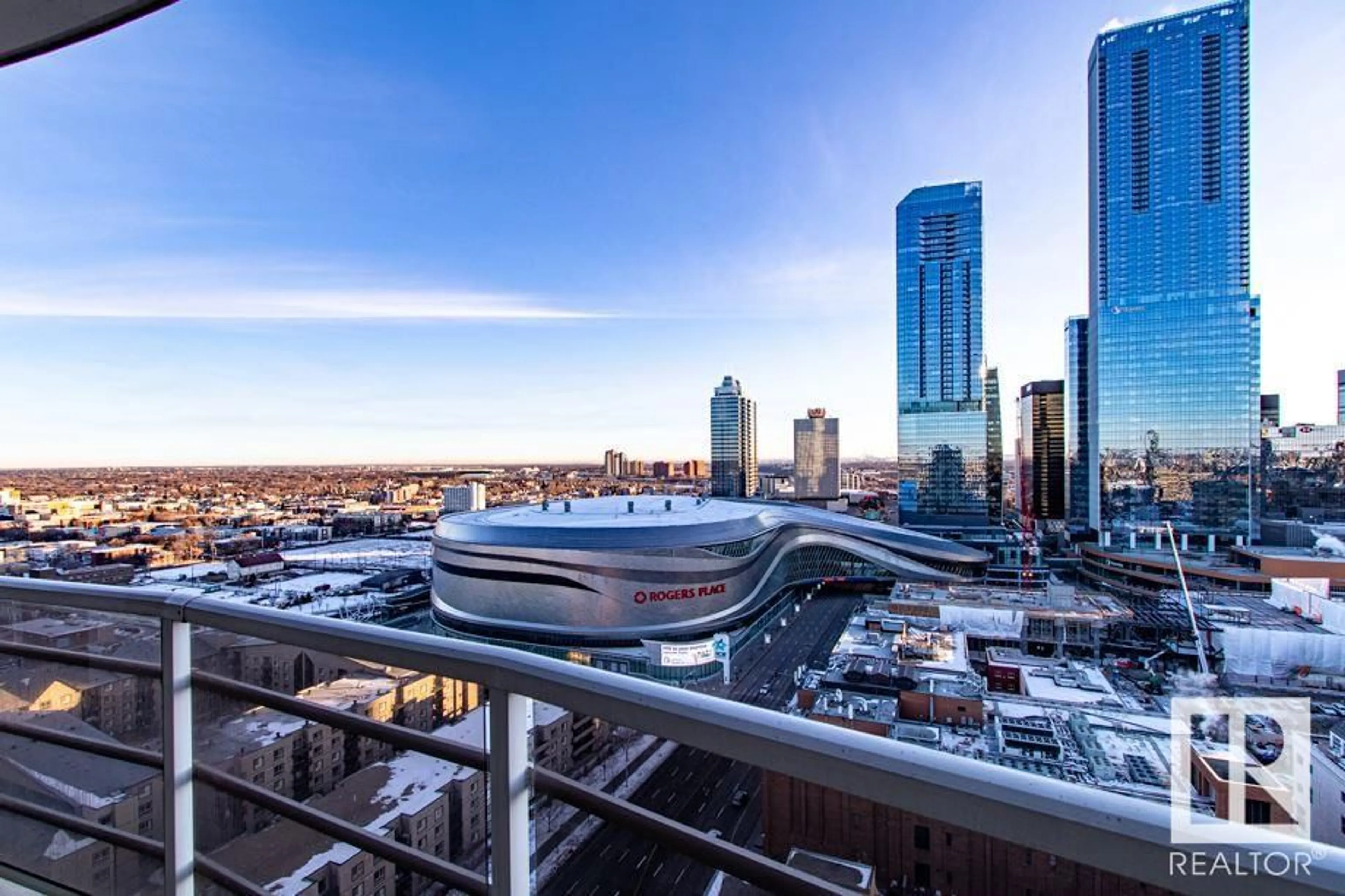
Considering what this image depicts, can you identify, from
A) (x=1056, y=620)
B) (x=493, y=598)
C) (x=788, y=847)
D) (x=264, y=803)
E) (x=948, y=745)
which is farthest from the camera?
(x=493, y=598)

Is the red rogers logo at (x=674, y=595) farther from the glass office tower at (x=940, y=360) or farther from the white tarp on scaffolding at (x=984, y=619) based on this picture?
the glass office tower at (x=940, y=360)

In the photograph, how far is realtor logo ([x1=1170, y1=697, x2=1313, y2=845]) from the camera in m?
0.40

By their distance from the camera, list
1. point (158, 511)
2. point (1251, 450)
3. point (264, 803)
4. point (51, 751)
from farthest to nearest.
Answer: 1. point (158, 511)
2. point (1251, 450)
3. point (51, 751)
4. point (264, 803)

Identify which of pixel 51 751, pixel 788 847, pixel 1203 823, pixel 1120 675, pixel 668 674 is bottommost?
pixel 668 674

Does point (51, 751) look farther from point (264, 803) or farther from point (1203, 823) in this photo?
point (1203, 823)

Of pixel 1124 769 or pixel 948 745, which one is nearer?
pixel 1124 769

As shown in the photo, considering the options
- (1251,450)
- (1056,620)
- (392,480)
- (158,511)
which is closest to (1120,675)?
(1056,620)

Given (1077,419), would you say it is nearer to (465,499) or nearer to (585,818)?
(465,499)

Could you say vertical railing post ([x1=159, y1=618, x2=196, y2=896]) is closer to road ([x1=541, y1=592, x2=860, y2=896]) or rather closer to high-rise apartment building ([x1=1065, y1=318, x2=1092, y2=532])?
road ([x1=541, y1=592, x2=860, y2=896])

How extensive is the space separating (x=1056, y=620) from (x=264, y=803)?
1596 cm

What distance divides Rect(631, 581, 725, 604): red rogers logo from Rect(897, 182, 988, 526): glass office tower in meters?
17.6

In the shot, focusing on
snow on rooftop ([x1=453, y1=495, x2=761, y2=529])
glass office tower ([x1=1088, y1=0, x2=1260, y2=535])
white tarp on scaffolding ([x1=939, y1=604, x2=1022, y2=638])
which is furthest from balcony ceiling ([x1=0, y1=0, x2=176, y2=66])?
glass office tower ([x1=1088, y1=0, x2=1260, y2=535])

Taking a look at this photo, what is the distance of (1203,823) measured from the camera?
0.40m

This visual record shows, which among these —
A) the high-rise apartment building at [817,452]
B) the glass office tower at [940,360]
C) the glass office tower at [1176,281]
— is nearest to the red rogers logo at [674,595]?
the glass office tower at [940,360]
